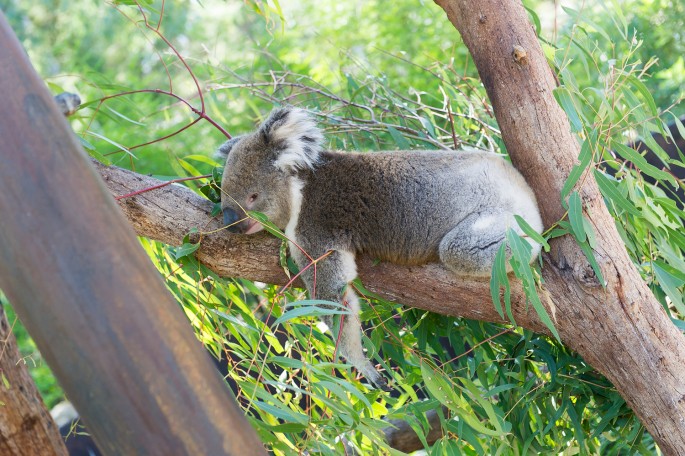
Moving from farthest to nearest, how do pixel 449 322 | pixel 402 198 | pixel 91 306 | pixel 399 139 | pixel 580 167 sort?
pixel 399 139 < pixel 449 322 < pixel 402 198 < pixel 580 167 < pixel 91 306

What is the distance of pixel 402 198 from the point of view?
2.52 m

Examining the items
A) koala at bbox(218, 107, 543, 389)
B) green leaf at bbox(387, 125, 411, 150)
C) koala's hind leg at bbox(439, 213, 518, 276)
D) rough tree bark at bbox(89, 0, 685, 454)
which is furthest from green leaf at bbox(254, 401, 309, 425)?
green leaf at bbox(387, 125, 411, 150)

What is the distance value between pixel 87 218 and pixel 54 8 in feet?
39.1

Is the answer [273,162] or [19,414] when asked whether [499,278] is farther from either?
[19,414]

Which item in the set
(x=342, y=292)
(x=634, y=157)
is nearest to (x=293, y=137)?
(x=342, y=292)

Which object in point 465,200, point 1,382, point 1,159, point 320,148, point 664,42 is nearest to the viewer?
point 1,159

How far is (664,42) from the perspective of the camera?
634cm

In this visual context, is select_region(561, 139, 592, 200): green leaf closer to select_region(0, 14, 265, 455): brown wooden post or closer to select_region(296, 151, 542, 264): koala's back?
select_region(296, 151, 542, 264): koala's back

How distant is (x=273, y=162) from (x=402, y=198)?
0.48 metres

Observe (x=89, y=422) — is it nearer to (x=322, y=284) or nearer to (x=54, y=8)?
(x=322, y=284)

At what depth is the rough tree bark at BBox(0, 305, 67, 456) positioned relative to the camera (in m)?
1.89

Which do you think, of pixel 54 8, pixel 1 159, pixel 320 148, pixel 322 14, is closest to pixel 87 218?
pixel 1 159

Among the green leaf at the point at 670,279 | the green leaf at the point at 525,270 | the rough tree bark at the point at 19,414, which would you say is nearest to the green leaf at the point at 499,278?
the green leaf at the point at 525,270

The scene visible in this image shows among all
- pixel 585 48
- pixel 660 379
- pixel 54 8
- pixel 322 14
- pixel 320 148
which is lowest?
pixel 54 8
